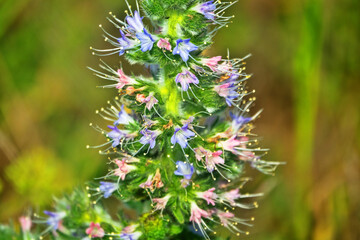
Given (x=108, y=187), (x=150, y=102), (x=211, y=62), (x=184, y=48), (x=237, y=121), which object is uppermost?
(x=184, y=48)

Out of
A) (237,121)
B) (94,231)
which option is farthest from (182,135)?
(94,231)

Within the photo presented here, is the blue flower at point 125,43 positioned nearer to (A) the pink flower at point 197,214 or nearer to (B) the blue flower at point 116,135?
(B) the blue flower at point 116,135

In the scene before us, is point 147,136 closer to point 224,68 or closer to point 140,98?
point 140,98

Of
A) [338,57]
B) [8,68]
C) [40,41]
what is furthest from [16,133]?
[338,57]

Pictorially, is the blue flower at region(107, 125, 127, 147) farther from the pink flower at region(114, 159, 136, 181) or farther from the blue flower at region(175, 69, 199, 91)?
the blue flower at region(175, 69, 199, 91)

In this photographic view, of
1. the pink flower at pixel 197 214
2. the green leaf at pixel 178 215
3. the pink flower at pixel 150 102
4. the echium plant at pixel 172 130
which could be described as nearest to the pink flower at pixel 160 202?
the echium plant at pixel 172 130

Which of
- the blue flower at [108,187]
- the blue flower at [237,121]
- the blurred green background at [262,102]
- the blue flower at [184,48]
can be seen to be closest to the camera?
the blue flower at [184,48]

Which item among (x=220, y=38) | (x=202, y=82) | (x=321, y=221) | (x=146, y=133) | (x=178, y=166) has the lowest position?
(x=321, y=221)

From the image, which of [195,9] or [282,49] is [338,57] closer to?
[282,49]
